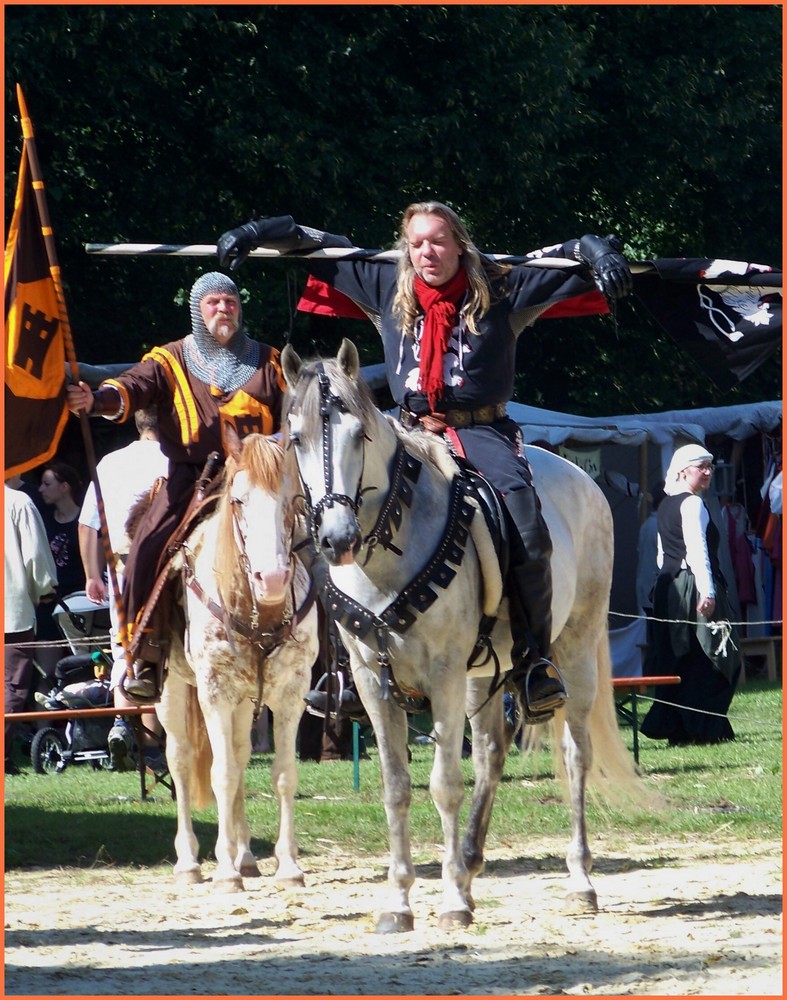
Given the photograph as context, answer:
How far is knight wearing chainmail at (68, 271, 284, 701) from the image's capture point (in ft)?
26.2

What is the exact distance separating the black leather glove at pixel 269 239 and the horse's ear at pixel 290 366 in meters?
0.51

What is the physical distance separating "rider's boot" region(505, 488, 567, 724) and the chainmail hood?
1957 millimetres

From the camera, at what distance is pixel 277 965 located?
5824mm

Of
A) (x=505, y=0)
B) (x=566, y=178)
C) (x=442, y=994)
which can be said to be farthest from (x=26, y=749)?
(x=566, y=178)

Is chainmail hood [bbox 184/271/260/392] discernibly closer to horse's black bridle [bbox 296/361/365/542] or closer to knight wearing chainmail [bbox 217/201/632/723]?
knight wearing chainmail [bbox 217/201/632/723]

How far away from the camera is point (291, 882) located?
7.63 m

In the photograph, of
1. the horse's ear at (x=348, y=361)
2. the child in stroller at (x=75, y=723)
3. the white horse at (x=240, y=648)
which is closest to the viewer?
the horse's ear at (x=348, y=361)

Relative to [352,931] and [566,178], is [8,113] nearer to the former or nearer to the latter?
[566,178]

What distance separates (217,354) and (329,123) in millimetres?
10806

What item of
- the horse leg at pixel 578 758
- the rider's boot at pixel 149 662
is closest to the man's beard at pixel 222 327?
the rider's boot at pixel 149 662

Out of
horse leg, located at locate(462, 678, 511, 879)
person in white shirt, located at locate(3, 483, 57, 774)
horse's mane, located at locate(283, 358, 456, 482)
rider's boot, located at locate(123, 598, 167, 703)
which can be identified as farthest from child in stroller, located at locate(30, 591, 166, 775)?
horse's mane, located at locate(283, 358, 456, 482)

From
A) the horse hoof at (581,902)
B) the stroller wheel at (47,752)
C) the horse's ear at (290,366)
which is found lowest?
the horse hoof at (581,902)

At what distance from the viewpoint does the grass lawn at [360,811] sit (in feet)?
29.0

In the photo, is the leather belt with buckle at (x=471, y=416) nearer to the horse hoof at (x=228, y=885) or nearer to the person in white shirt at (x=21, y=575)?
the horse hoof at (x=228, y=885)
